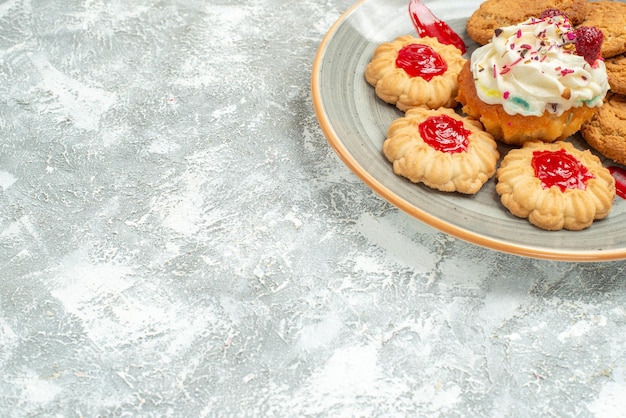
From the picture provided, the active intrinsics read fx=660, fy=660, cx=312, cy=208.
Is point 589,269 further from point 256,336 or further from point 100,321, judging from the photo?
point 100,321

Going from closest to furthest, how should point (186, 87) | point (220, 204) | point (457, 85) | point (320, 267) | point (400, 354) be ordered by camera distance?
point (400, 354)
point (320, 267)
point (220, 204)
point (457, 85)
point (186, 87)

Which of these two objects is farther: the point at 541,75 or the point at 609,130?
the point at 609,130

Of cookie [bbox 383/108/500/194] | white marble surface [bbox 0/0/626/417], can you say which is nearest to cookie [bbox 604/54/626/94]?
cookie [bbox 383/108/500/194]

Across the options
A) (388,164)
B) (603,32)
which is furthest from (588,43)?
(388,164)

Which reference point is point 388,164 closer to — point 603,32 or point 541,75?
point 541,75

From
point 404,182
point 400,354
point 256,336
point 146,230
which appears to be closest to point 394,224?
point 404,182

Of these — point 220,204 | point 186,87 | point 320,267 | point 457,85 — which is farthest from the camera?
point 186,87
